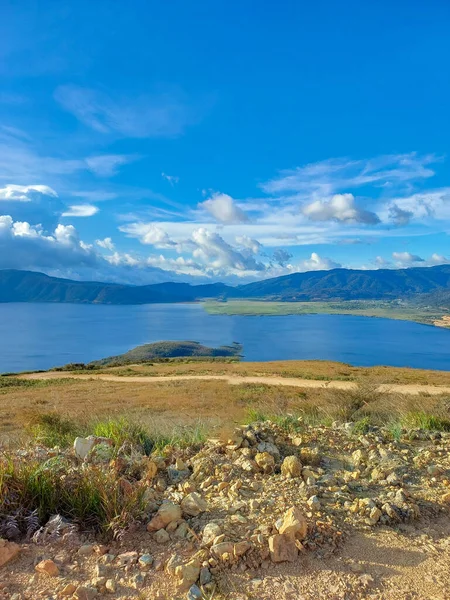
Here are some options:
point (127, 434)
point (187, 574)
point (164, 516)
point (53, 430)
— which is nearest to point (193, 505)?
point (164, 516)

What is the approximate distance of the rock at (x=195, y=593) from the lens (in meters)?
2.68

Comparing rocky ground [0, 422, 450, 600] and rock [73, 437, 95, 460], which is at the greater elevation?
rock [73, 437, 95, 460]

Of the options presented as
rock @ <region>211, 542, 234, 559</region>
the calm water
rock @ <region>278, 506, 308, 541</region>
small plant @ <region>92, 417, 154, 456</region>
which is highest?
rock @ <region>278, 506, 308, 541</region>

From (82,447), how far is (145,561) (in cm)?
208

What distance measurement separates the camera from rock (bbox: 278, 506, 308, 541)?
3.15 meters

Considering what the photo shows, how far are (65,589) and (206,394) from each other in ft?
64.6

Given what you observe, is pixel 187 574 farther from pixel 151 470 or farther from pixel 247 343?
pixel 247 343

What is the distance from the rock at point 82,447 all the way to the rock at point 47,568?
68.3 inches

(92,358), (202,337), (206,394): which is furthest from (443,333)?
(206,394)

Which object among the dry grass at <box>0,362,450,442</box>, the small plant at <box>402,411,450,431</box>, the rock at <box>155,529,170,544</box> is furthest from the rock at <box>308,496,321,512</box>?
the small plant at <box>402,411,450,431</box>

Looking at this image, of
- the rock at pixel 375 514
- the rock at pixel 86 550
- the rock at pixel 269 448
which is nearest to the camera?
the rock at pixel 86 550

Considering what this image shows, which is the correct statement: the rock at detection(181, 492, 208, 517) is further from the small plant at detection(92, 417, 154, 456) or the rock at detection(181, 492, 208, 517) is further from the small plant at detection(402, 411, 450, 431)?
the small plant at detection(402, 411, 450, 431)

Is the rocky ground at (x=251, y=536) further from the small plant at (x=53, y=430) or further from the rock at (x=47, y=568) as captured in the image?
the small plant at (x=53, y=430)

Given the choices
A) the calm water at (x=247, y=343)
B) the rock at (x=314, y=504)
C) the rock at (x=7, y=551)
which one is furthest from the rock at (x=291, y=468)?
the calm water at (x=247, y=343)
